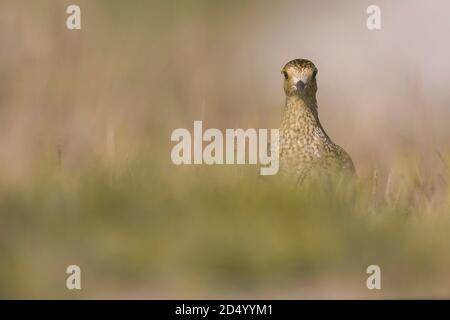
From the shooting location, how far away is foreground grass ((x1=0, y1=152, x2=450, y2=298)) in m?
5.86

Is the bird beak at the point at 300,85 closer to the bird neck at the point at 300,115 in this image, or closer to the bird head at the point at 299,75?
the bird head at the point at 299,75

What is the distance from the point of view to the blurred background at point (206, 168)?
232 inches

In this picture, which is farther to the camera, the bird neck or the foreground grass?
the bird neck

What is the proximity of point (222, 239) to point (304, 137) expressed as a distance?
191 centimetres

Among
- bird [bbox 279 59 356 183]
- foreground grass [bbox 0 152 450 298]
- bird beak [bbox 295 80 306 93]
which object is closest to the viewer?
foreground grass [bbox 0 152 450 298]

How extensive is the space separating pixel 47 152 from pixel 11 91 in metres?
1.32

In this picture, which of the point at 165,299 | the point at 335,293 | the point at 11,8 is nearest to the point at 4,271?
the point at 165,299

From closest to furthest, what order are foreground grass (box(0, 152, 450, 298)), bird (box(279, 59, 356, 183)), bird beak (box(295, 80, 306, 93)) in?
foreground grass (box(0, 152, 450, 298)) < bird (box(279, 59, 356, 183)) < bird beak (box(295, 80, 306, 93))

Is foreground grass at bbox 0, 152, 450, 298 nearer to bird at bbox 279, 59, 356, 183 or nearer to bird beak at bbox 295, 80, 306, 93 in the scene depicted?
bird at bbox 279, 59, 356, 183

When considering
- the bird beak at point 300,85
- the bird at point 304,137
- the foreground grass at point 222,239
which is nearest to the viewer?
the foreground grass at point 222,239

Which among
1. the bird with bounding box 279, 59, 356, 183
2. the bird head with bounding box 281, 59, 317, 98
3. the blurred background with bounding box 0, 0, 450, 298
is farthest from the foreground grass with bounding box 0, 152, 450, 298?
the bird head with bounding box 281, 59, 317, 98

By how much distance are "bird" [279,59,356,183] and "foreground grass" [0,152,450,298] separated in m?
0.76

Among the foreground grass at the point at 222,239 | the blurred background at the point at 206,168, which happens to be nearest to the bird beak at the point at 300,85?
the blurred background at the point at 206,168

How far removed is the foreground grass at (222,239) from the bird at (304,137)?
757 millimetres
